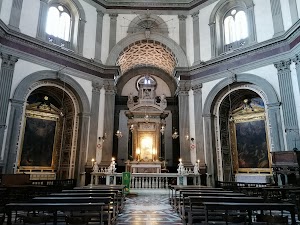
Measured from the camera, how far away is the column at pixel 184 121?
604 inches

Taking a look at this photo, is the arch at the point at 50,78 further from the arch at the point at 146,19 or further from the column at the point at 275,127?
the column at the point at 275,127

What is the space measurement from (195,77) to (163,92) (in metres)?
6.18

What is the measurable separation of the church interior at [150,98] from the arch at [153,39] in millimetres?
79

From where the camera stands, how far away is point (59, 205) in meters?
3.45

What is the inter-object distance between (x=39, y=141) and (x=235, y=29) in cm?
1458

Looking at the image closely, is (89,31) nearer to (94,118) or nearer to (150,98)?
(94,118)

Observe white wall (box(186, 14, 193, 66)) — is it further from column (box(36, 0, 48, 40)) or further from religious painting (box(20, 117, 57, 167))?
religious painting (box(20, 117, 57, 167))

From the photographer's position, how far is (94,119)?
50.3 ft

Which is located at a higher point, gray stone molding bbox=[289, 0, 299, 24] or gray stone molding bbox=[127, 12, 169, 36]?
gray stone molding bbox=[127, 12, 169, 36]

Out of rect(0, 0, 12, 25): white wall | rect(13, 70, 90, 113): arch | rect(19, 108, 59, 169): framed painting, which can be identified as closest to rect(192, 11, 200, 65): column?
rect(13, 70, 90, 113): arch

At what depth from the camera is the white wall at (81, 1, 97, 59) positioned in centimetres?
1604

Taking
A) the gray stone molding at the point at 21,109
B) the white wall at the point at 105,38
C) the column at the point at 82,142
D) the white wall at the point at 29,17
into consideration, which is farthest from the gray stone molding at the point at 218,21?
the white wall at the point at 29,17

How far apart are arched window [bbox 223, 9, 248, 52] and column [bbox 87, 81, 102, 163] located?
8.96 meters

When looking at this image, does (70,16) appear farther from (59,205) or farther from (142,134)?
(59,205)
